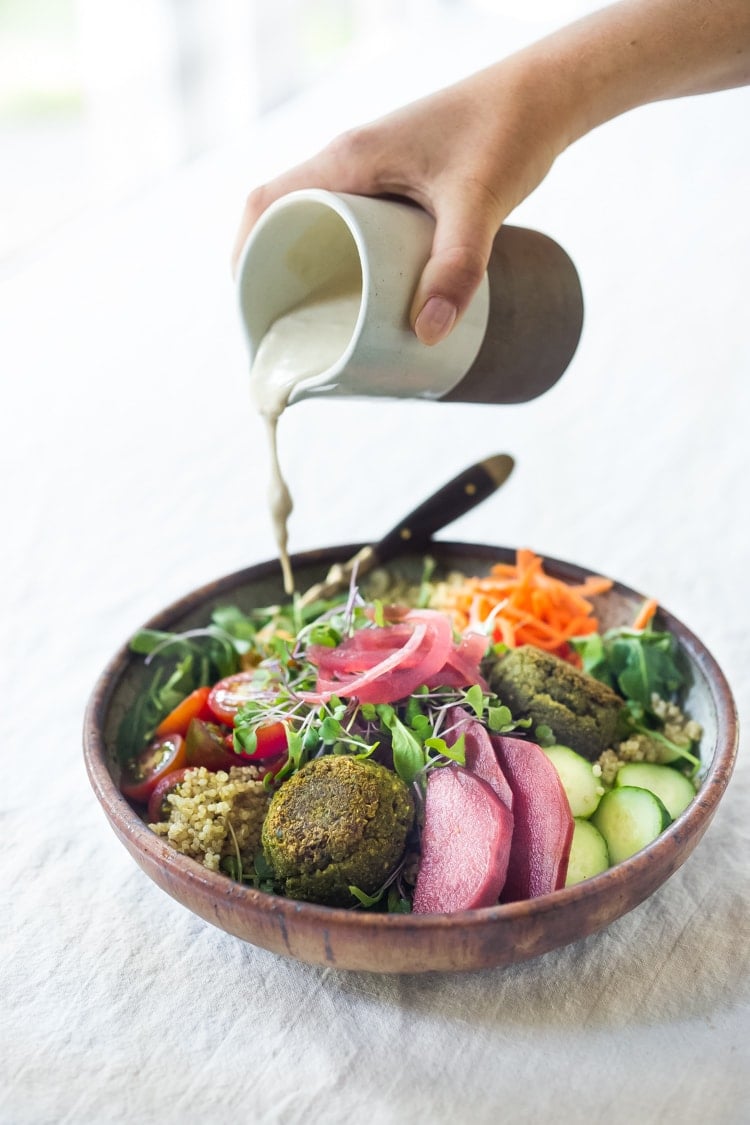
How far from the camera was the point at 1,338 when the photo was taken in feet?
12.7

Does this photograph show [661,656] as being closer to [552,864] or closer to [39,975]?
[552,864]

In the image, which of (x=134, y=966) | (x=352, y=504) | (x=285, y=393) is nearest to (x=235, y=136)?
(x=352, y=504)

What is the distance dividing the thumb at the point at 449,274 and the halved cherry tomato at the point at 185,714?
0.76 meters

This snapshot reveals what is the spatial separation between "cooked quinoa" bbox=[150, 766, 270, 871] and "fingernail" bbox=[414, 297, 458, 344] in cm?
76

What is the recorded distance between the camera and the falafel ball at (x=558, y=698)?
1.86m

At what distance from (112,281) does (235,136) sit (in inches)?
46.1

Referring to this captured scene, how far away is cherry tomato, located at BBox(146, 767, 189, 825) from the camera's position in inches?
70.6

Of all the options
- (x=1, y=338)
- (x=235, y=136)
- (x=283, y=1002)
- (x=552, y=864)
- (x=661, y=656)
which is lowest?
(x=283, y=1002)

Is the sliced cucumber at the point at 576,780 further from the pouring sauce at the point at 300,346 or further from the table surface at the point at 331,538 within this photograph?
the pouring sauce at the point at 300,346

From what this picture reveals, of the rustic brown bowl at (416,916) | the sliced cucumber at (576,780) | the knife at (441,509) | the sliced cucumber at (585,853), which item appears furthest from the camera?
the knife at (441,509)

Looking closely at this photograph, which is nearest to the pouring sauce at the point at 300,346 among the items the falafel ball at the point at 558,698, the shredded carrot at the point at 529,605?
the shredded carrot at the point at 529,605

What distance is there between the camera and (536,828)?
1629 mm

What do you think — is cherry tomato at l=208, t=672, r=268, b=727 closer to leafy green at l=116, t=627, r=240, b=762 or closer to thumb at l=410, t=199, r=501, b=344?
leafy green at l=116, t=627, r=240, b=762

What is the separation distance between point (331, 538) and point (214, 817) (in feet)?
4.57
